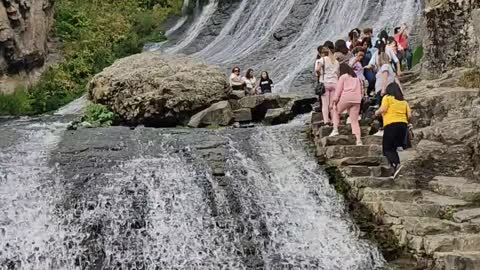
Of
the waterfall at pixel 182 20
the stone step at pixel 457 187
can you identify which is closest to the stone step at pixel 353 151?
the stone step at pixel 457 187

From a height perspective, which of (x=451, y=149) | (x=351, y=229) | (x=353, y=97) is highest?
(x=353, y=97)

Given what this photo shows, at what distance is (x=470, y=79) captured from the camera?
12.8 meters

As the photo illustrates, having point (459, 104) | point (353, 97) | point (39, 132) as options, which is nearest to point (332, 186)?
point (353, 97)

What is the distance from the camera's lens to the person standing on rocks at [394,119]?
33.6 feet

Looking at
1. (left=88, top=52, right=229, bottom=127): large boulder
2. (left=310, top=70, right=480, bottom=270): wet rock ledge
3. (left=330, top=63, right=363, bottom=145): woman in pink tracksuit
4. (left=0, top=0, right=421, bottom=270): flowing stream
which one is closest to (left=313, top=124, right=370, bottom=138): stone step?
(left=310, top=70, right=480, bottom=270): wet rock ledge

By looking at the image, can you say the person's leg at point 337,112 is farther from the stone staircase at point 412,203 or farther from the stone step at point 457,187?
the stone step at point 457,187

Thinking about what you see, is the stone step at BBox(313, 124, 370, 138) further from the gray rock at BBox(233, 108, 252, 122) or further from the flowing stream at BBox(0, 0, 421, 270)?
the gray rock at BBox(233, 108, 252, 122)

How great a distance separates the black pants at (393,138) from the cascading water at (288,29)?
10.6 metres

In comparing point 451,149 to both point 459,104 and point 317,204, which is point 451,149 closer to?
point 459,104

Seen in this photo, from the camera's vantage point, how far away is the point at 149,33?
105 ft

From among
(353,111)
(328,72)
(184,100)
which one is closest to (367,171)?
(353,111)

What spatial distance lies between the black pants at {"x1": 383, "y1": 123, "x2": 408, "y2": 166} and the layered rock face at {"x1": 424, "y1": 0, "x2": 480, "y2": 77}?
13.7ft

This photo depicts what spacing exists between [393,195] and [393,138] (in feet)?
2.82

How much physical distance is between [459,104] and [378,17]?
13995 mm
